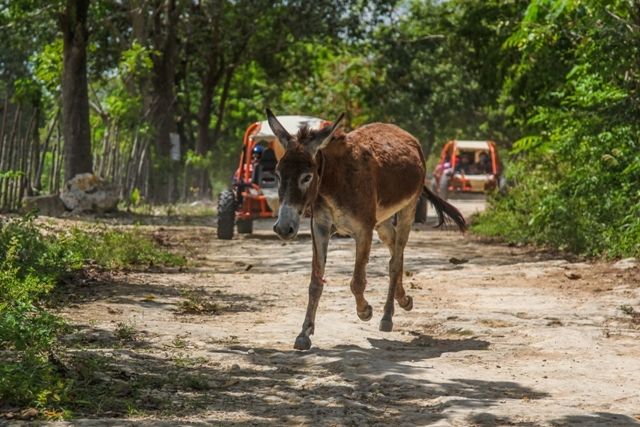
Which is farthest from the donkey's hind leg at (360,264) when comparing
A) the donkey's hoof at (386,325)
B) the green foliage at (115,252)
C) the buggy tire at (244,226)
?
the buggy tire at (244,226)

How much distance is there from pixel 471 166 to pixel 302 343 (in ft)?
96.0

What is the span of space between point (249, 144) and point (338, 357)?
12685mm

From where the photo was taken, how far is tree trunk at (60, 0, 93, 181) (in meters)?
23.0

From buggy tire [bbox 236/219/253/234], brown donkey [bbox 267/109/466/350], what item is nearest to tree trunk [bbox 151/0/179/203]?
buggy tire [bbox 236/219/253/234]

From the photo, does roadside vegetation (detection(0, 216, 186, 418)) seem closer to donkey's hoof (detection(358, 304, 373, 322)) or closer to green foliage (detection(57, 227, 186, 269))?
A: green foliage (detection(57, 227, 186, 269))

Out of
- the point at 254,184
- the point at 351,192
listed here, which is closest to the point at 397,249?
the point at 351,192

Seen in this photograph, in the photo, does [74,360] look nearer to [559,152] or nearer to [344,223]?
[344,223]

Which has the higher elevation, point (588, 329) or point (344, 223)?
point (344, 223)

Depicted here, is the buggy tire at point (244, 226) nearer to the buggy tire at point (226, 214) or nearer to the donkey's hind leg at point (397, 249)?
the buggy tire at point (226, 214)

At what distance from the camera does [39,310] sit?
741 cm

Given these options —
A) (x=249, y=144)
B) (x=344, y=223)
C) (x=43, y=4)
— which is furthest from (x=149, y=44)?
(x=344, y=223)

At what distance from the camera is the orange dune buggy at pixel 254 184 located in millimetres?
19281

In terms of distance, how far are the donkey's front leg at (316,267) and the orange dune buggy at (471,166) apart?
23.7 m

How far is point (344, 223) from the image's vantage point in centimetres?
897
